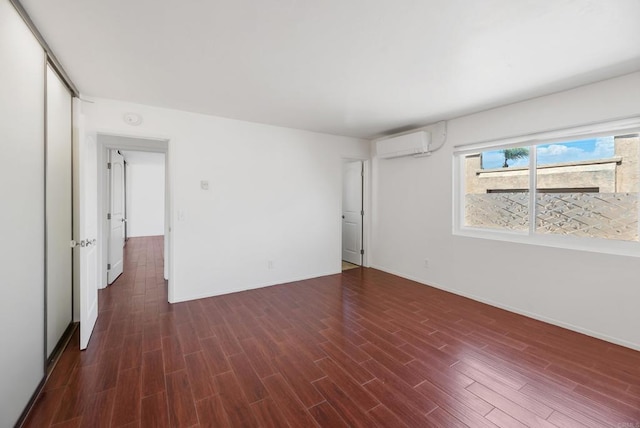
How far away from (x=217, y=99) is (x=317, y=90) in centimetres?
117

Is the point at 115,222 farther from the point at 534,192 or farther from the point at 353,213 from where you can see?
the point at 534,192

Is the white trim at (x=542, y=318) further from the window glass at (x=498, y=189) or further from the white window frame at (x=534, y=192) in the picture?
the window glass at (x=498, y=189)

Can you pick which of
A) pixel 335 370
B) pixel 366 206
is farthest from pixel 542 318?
pixel 366 206

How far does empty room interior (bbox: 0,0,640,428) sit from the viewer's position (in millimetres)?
1699

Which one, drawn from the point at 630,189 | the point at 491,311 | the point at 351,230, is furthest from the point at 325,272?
the point at 630,189

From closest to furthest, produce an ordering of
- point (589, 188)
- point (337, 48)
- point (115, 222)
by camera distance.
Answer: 1. point (337, 48)
2. point (589, 188)
3. point (115, 222)

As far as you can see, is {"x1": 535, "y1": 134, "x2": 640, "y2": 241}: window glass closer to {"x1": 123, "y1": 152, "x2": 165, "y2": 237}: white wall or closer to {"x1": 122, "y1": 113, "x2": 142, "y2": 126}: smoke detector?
{"x1": 122, "y1": 113, "x2": 142, "y2": 126}: smoke detector

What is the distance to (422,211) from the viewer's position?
171 inches

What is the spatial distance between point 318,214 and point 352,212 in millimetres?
1188

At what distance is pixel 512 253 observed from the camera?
10.8 feet

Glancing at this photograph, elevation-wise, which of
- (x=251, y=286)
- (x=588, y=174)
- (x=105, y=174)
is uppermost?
(x=105, y=174)

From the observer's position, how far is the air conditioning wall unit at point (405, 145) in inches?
161

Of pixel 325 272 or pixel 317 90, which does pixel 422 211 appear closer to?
pixel 325 272

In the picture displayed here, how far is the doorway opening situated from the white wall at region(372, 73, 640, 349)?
1.45ft
